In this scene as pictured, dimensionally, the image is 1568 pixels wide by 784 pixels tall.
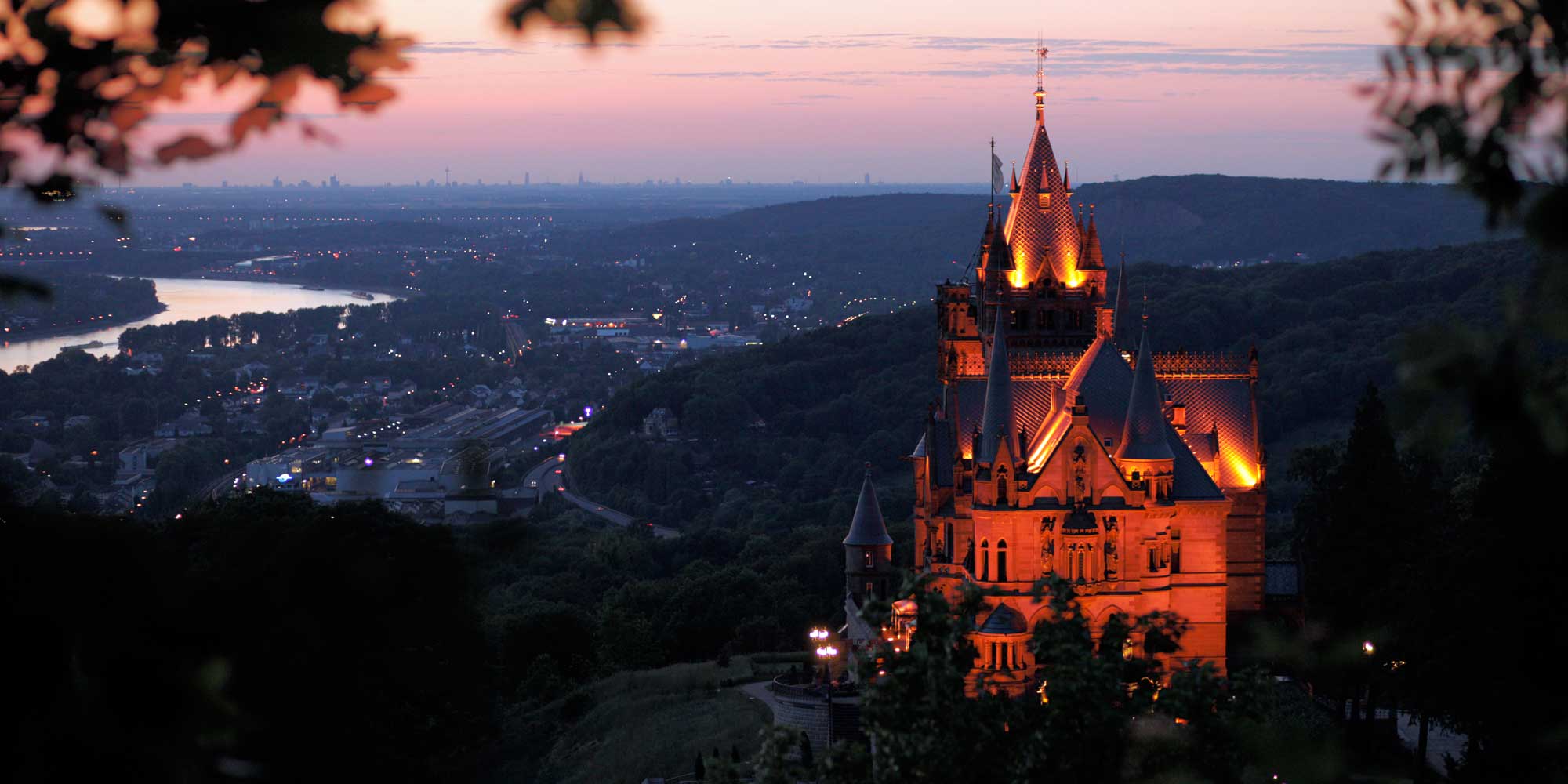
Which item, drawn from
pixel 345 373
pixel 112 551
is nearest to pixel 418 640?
pixel 112 551

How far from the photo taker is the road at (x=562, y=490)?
103 metres

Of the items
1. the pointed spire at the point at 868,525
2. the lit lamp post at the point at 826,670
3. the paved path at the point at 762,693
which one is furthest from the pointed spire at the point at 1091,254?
the paved path at the point at 762,693

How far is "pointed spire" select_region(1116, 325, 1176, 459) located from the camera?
38.8 meters

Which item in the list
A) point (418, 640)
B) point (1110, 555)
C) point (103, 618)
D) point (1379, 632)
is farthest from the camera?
point (1110, 555)

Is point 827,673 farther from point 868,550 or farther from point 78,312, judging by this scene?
point 78,312

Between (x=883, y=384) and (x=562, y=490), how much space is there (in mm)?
25801

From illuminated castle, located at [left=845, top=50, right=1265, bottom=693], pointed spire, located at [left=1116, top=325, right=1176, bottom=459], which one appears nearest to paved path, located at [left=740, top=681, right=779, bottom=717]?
illuminated castle, located at [left=845, top=50, right=1265, bottom=693]

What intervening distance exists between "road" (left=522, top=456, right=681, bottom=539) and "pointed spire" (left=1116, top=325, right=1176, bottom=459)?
189 ft

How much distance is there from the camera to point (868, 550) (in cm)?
4934

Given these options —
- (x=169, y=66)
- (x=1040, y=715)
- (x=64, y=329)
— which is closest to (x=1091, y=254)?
(x=1040, y=715)

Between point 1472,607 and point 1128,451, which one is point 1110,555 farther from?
point 1472,607

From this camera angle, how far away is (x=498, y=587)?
72.0 m

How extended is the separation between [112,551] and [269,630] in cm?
98

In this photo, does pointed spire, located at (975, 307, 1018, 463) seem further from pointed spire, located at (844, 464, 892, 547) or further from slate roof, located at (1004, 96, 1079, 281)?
pointed spire, located at (844, 464, 892, 547)
